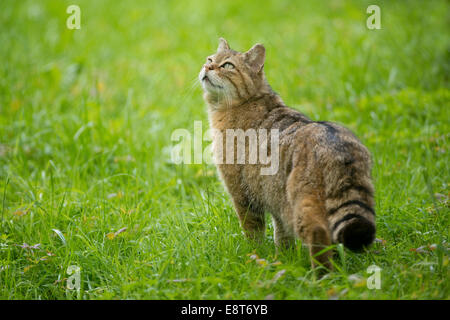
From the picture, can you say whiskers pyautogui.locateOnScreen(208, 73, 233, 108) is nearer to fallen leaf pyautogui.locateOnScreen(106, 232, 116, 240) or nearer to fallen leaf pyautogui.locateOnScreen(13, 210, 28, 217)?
fallen leaf pyautogui.locateOnScreen(106, 232, 116, 240)

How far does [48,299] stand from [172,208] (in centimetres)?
163

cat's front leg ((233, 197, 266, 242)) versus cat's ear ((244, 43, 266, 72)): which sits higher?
cat's ear ((244, 43, 266, 72))

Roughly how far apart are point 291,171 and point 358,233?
28.8 inches

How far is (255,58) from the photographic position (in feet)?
15.1

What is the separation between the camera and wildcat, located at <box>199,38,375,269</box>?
326 centimetres

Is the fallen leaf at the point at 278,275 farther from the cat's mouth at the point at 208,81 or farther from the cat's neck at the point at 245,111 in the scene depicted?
the cat's mouth at the point at 208,81

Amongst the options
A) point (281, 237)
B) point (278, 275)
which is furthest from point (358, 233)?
point (281, 237)

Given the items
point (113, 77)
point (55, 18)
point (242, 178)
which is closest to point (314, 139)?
point (242, 178)

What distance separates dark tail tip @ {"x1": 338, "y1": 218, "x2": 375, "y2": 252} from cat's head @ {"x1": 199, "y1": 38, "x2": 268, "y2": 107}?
5.94 ft

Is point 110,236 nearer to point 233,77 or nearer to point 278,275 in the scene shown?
point 278,275

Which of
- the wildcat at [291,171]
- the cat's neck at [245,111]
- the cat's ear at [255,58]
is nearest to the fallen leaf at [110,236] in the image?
the wildcat at [291,171]

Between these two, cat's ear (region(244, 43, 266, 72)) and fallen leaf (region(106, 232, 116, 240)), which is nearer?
fallen leaf (region(106, 232, 116, 240))

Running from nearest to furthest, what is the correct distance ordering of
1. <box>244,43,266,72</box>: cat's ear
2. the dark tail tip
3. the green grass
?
the dark tail tip < the green grass < <box>244,43,266,72</box>: cat's ear

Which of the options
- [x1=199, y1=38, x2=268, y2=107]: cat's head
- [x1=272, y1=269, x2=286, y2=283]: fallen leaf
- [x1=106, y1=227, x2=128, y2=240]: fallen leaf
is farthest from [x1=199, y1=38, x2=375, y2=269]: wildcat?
[x1=106, y1=227, x2=128, y2=240]: fallen leaf
